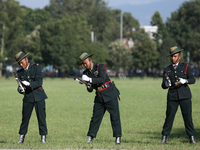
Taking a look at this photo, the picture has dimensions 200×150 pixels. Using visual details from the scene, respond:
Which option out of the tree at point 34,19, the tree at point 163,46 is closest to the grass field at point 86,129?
the tree at point 163,46

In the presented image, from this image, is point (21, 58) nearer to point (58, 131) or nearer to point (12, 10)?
point (58, 131)

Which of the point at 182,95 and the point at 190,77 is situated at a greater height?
the point at 190,77

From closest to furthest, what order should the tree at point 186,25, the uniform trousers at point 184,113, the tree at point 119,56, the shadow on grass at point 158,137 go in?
the uniform trousers at point 184,113 → the shadow on grass at point 158,137 → the tree at point 119,56 → the tree at point 186,25

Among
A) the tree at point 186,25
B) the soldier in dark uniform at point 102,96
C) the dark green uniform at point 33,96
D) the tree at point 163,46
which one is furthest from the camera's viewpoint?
the tree at point 186,25

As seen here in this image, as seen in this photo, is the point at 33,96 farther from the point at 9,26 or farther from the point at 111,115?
the point at 9,26

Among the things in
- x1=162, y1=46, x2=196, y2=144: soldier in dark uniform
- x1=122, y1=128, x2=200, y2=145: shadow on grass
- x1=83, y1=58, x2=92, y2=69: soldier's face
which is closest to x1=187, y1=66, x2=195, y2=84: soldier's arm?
x1=162, y1=46, x2=196, y2=144: soldier in dark uniform

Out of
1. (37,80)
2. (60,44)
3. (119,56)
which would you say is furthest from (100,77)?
(119,56)

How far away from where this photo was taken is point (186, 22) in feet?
276

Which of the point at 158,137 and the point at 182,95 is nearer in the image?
the point at 182,95

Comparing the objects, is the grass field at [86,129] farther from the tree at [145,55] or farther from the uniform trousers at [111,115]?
the tree at [145,55]

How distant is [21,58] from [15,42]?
69.2 m

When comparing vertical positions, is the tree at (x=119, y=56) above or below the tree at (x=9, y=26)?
below

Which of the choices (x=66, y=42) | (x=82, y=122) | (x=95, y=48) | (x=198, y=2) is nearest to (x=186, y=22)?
(x=198, y=2)

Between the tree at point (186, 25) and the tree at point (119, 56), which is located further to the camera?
the tree at point (186, 25)
